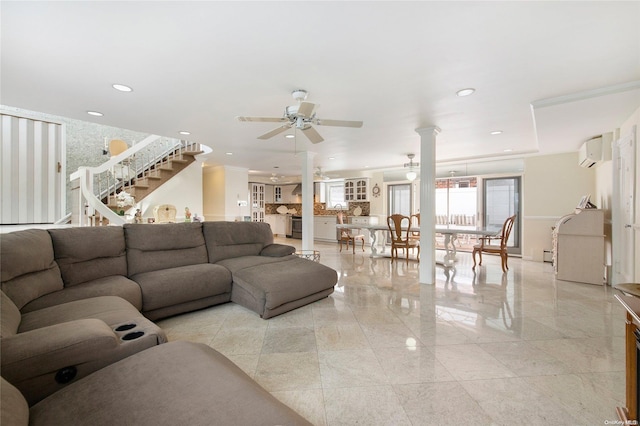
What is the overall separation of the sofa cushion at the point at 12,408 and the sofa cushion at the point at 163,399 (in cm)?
10

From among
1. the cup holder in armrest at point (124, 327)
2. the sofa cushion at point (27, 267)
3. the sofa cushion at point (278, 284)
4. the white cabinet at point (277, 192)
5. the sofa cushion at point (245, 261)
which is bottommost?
the sofa cushion at point (278, 284)

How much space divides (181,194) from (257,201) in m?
4.55

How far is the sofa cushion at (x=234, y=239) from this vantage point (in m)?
3.61

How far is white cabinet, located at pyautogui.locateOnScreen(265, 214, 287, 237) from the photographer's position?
1117cm

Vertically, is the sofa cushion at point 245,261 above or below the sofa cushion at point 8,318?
below

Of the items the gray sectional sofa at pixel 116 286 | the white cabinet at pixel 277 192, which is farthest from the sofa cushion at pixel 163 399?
the white cabinet at pixel 277 192

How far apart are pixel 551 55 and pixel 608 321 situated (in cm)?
265

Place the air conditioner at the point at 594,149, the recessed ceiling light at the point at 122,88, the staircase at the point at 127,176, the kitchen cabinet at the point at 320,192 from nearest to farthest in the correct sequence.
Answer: the recessed ceiling light at the point at 122,88, the staircase at the point at 127,176, the air conditioner at the point at 594,149, the kitchen cabinet at the point at 320,192

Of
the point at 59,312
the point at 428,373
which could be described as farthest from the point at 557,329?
the point at 59,312

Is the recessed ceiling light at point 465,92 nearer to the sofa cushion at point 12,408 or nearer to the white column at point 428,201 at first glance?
the white column at point 428,201

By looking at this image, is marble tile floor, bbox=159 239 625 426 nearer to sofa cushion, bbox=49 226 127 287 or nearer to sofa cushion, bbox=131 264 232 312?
sofa cushion, bbox=131 264 232 312

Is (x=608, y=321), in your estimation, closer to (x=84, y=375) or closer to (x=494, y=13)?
(x=494, y=13)

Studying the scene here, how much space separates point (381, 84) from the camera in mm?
2627

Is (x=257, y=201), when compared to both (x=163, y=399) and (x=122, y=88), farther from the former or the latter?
(x=163, y=399)
